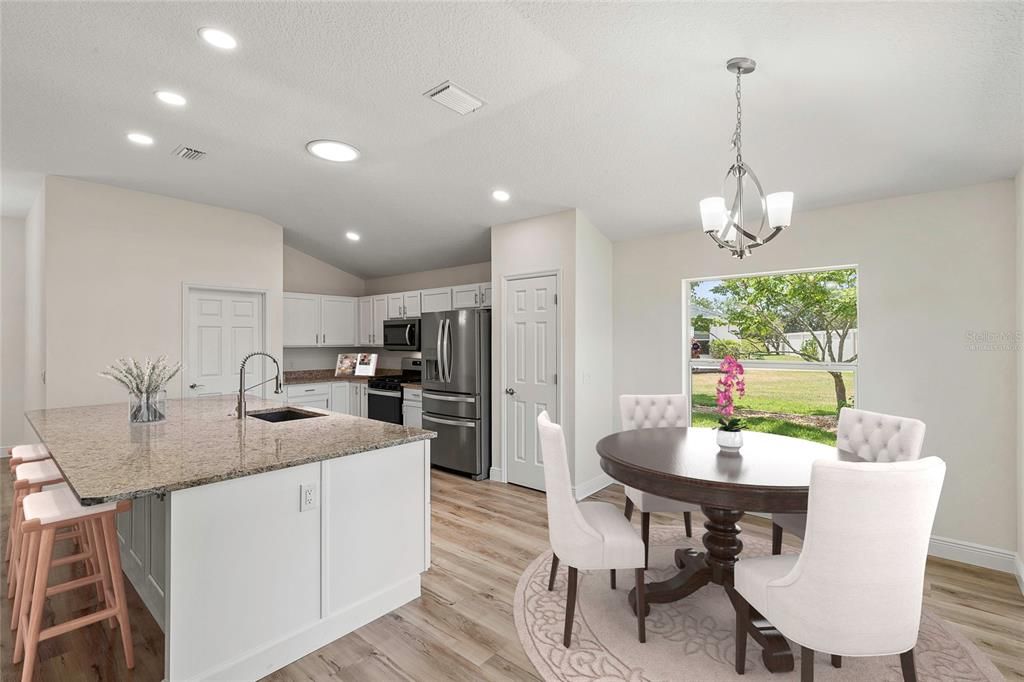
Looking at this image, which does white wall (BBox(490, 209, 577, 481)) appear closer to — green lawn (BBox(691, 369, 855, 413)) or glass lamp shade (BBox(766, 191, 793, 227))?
green lawn (BBox(691, 369, 855, 413))

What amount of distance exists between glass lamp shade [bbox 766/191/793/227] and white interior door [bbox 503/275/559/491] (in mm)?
2239

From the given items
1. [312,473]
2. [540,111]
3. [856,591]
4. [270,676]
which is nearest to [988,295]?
[856,591]

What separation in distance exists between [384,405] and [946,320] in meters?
5.38

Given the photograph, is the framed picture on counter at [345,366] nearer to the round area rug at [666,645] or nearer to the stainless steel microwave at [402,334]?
the stainless steel microwave at [402,334]

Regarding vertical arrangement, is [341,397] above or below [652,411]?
below

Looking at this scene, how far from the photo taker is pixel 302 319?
6.22 meters

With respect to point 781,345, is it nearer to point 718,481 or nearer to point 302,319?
point 718,481

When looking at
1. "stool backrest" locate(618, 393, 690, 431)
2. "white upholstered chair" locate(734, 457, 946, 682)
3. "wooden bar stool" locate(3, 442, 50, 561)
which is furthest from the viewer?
"stool backrest" locate(618, 393, 690, 431)

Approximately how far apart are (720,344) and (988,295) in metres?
1.70

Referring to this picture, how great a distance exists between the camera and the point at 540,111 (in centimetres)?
276

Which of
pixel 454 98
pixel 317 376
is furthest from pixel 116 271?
pixel 454 98

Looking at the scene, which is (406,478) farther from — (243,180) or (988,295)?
(988,295)

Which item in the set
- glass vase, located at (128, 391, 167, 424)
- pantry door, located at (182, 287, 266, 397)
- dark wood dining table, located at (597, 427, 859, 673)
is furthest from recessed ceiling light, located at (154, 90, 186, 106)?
dark wood dining table, located at (597, 427, 859, 673)

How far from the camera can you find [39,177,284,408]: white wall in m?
3.93
